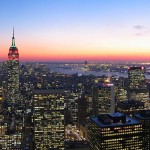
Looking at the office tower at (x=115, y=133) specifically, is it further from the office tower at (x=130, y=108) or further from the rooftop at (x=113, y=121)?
the office tower at (x=130, y=108)

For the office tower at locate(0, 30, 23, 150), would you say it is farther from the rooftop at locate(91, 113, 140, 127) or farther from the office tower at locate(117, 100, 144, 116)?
the rooftop at locate(91, 113, 140, 127)

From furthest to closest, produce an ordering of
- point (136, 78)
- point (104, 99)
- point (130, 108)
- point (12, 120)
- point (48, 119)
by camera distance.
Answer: point (136, 78) < point (12, 120) < point (104, 99) < point (130, 108) < point (48, 119)

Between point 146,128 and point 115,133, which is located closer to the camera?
point 115,133

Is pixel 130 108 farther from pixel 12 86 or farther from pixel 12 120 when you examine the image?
pixel 12 86

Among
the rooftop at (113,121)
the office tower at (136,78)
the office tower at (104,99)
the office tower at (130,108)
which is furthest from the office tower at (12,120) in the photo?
the office tower at (136,78)

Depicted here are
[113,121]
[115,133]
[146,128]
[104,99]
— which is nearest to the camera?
[115,133]

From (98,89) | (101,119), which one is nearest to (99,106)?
(98,89)

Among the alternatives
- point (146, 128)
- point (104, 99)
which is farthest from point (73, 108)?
point (146, 128)

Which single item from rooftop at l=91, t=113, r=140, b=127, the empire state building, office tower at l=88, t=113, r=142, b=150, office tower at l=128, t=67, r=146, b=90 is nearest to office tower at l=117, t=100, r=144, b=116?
rooftop at l=91, t=113, r=140, b=127
